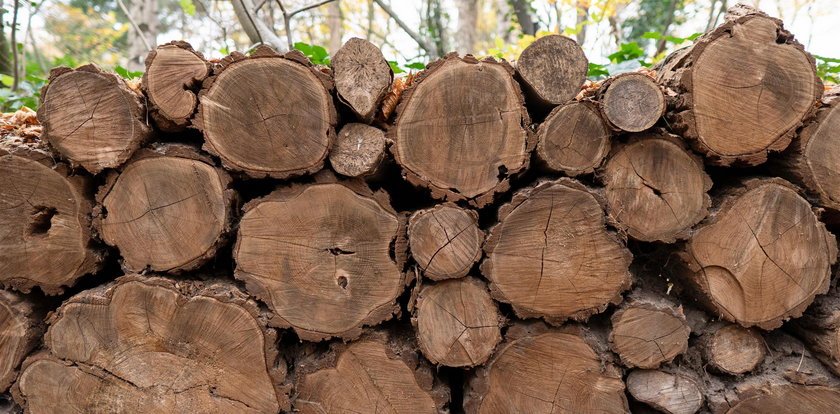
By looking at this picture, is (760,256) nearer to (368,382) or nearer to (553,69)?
(553,69)

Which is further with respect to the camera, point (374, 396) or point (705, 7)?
point (705, 7)

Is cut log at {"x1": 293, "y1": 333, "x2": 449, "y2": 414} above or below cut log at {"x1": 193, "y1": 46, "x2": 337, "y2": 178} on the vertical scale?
below

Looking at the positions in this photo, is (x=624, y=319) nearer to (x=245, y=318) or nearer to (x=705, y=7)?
(x=245, y=318)

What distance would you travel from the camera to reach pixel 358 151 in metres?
1.57

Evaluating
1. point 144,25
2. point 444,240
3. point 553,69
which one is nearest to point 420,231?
point 444,240

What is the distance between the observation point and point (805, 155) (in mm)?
1686

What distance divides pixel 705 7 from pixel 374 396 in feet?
26.5

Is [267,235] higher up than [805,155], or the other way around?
[805,155]

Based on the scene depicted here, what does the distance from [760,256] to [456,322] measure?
1197 millimetres

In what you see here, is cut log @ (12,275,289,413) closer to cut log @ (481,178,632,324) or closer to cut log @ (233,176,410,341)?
cut log @ (233,176,410,341)

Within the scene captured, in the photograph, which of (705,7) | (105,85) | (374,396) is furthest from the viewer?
(705,7)

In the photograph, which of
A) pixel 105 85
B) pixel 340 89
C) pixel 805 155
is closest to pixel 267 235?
pixel 340 89

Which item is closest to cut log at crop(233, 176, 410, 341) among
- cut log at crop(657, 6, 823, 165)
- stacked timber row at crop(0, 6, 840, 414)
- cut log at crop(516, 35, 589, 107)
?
stacked timber row at crop(0, 6, 840, 414)

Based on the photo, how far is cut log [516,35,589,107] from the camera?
1.59 meters
